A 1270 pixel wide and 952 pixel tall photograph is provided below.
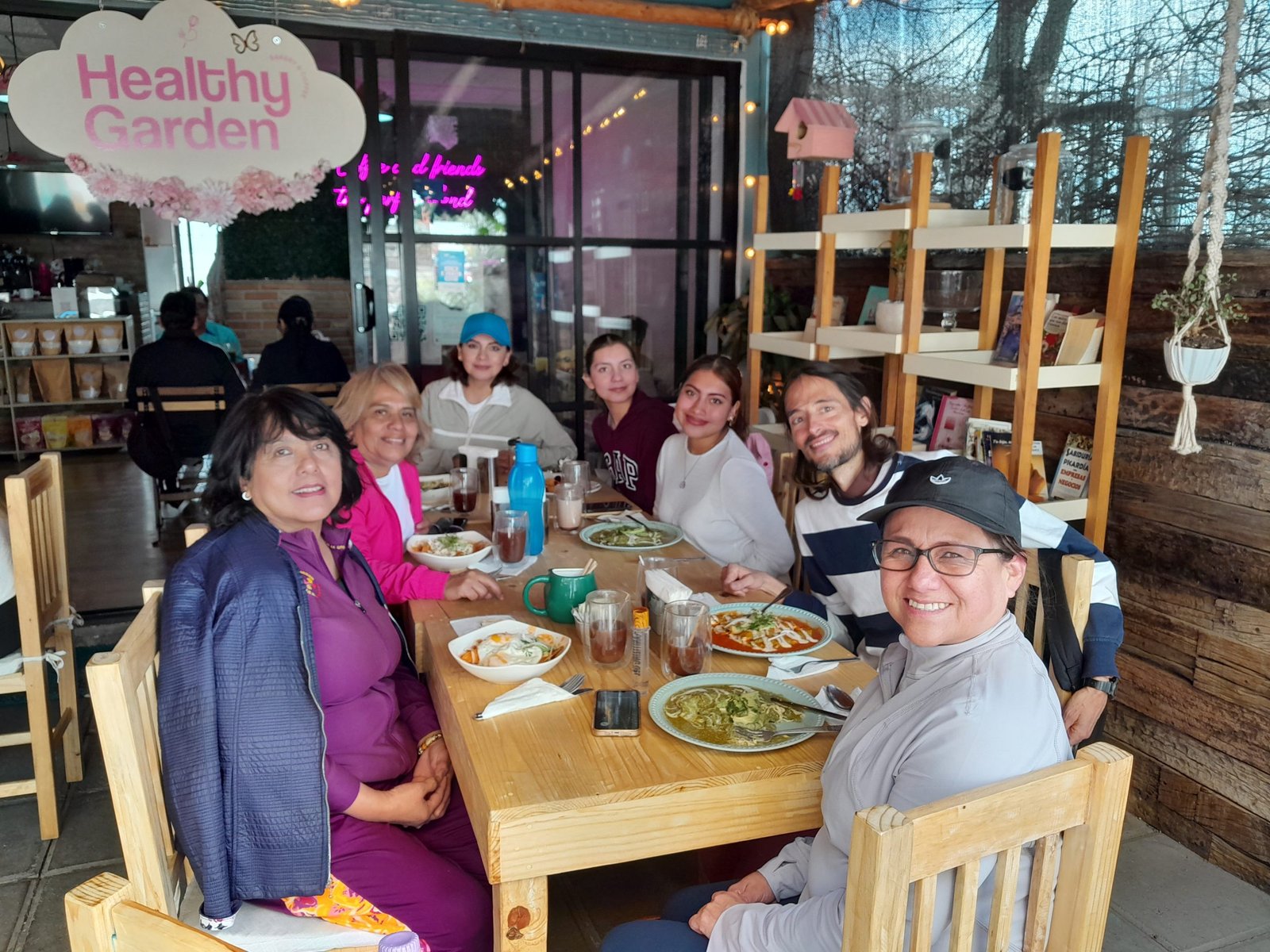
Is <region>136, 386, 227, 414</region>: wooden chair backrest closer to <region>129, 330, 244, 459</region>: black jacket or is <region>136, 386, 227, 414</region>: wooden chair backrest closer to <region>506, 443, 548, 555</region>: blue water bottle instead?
<region>129, 330, 244, 459</region>: black jacket

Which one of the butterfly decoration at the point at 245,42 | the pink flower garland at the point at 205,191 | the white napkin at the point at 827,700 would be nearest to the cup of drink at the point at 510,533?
the white napkin at the point at 827,700

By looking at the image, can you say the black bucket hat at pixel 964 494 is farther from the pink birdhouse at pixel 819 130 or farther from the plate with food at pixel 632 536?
the pink birdhouse at pixel 819 130

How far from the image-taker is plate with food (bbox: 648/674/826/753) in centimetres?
143

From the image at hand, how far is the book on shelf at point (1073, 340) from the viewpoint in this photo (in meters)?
2.40

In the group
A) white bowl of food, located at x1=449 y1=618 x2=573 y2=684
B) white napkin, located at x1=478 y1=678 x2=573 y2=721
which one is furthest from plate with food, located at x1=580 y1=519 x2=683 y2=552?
white napkin, located at x1=478 y1=678 x2=573 y2=721

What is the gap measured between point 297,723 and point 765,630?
0.87m

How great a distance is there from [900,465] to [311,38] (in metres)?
2.85

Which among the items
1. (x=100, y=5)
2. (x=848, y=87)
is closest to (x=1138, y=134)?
(x=848, y=87)

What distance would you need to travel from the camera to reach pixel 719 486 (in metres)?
2.64

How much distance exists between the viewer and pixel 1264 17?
210 centimetres

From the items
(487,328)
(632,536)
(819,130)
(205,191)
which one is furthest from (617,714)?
(205,191)

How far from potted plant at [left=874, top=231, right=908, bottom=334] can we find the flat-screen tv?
7.07m

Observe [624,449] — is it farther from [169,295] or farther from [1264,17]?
[169,295]

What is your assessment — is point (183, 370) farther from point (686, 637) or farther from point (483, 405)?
point (686, 637)
